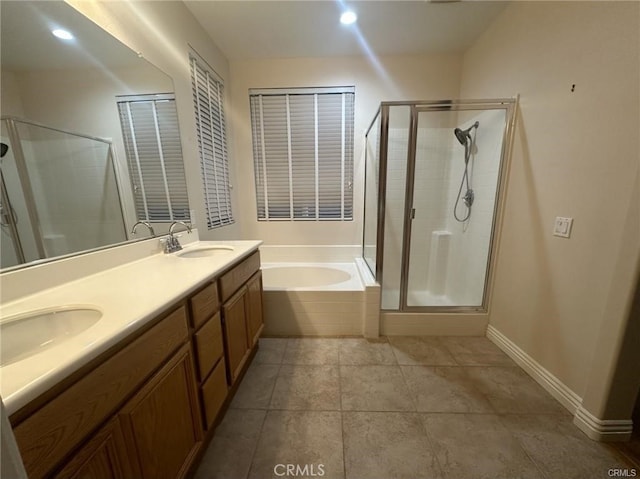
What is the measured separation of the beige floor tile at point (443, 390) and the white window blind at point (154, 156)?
6.50 ft

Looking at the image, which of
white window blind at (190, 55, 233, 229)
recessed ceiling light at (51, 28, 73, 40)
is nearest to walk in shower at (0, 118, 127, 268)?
recessed ceiling light at (51, 28, 73, 40)

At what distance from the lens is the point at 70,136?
40.2 inches

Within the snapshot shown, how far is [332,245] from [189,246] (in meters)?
1.61

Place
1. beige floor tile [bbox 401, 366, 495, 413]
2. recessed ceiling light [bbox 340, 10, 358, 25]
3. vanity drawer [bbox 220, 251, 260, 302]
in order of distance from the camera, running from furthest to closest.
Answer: recessed ceiling light [bbox 340, 10, 358, 25]
beige floor tile [bbox 401, 366, 495, 413]
vanity drawer [bbox 220, 251, 260, 302]

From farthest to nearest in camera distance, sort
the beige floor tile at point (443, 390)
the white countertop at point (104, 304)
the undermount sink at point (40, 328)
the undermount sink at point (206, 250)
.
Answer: the undermount sink at point (206, 250) → the beige floor tile at point (443, 390) → the undermount sink at point (40, 328) → the white countertop at point (104, 304)

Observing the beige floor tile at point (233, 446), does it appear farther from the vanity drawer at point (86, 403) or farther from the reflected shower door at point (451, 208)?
the reflected shower door at point (451, 208)

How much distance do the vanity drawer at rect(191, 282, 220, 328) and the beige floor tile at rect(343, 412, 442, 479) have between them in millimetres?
932

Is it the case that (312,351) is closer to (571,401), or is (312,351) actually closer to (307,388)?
(307,388)

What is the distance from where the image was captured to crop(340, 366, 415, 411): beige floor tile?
54.5 inches

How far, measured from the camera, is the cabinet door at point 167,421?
0.71 metres

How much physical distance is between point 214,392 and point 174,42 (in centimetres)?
228

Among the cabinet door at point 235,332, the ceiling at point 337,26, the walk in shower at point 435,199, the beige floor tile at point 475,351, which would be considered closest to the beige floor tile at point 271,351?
the cabinet door at point 235,332

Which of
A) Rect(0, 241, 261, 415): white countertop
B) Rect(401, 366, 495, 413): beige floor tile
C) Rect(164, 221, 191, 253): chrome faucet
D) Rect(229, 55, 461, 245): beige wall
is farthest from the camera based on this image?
Rect(229, 55, 461, 245): beige wall

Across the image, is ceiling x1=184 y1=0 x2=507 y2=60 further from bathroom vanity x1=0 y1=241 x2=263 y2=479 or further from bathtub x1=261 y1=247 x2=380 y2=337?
bathtub x1=261 y1=247 x2=380 y2=337
